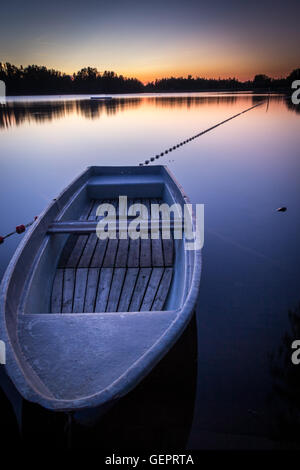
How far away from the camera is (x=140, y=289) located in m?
3.62

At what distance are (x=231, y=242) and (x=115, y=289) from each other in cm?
403

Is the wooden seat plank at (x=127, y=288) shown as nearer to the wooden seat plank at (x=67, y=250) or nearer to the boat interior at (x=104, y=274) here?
the boat interior at (x=104, y=274)

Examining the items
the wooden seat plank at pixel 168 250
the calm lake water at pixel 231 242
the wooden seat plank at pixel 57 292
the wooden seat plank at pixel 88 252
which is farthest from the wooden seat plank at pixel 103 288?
the calm lake water at pixel 231 242

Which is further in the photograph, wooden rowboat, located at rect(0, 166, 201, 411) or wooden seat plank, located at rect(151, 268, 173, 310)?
wooden seat plank, located at rect(151, 268, 173, 310)

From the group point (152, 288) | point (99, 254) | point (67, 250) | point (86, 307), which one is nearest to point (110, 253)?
point (99, 254)

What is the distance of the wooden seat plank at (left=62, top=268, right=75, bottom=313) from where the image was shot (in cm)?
335

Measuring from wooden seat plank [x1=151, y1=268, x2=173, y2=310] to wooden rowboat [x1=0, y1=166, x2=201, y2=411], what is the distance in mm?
13

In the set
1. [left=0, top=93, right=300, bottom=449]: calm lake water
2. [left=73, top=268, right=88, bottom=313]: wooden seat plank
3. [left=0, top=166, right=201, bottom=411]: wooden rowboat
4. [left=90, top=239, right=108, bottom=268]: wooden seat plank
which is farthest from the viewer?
[left=90, top=239, right=108, bottom=268]: wooden seat plank

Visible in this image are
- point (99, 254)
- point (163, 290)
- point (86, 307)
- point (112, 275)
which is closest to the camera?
point (86, 307)

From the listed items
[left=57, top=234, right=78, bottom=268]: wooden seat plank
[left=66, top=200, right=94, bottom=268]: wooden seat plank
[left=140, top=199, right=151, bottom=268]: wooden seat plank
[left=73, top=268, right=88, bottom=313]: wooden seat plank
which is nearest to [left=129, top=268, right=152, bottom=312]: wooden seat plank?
[left=140, top=199, right=151, bottom=268]: wooden seat plank

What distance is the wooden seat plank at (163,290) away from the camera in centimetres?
338

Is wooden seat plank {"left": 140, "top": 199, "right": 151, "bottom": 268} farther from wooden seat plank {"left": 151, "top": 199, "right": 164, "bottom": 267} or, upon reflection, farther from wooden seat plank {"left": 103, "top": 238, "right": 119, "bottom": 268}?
wooden seat plank {"left": 103, "top": 238, "right": 119, "bottom": 268}

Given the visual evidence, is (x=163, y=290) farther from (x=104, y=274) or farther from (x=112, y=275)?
(x=104, y=274)
